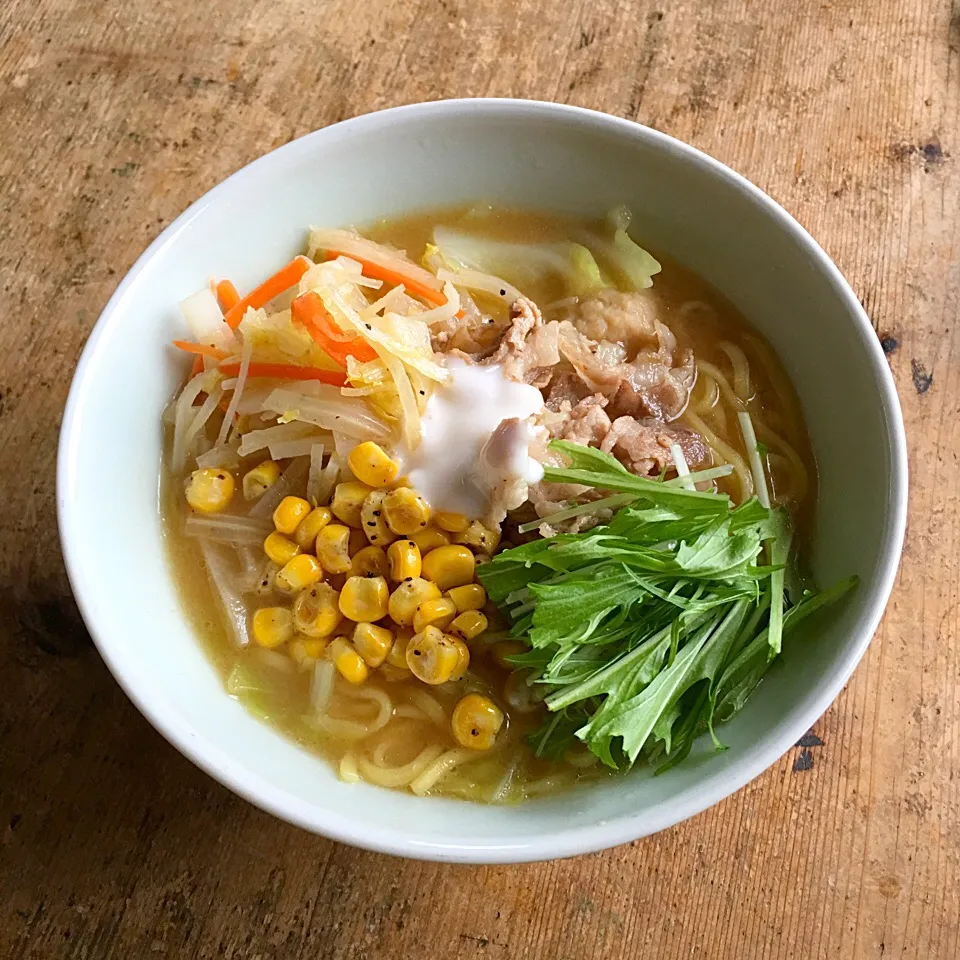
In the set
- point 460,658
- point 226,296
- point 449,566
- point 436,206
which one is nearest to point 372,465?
point 449,566

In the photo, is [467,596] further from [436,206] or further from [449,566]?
[436,206]

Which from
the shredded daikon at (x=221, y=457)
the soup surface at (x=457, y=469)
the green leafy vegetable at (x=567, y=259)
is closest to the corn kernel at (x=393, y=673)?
the soup surface at (x=457, y=469)

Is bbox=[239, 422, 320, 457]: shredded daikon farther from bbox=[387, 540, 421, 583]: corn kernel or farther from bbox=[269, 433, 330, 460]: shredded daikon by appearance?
bbox=[387, 540, 421, 583]: corn kernel

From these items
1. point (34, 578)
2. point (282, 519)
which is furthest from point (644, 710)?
point (34, 578)

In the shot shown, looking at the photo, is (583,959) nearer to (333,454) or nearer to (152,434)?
(333,454)

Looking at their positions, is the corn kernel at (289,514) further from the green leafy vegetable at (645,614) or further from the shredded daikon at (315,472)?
the green leafy vegetable at (645,614)

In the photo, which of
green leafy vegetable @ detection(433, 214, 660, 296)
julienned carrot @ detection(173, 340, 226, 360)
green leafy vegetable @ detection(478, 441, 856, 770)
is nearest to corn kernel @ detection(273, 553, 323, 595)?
green leafy vegetable @ detection(478, 441, 856, 770)
